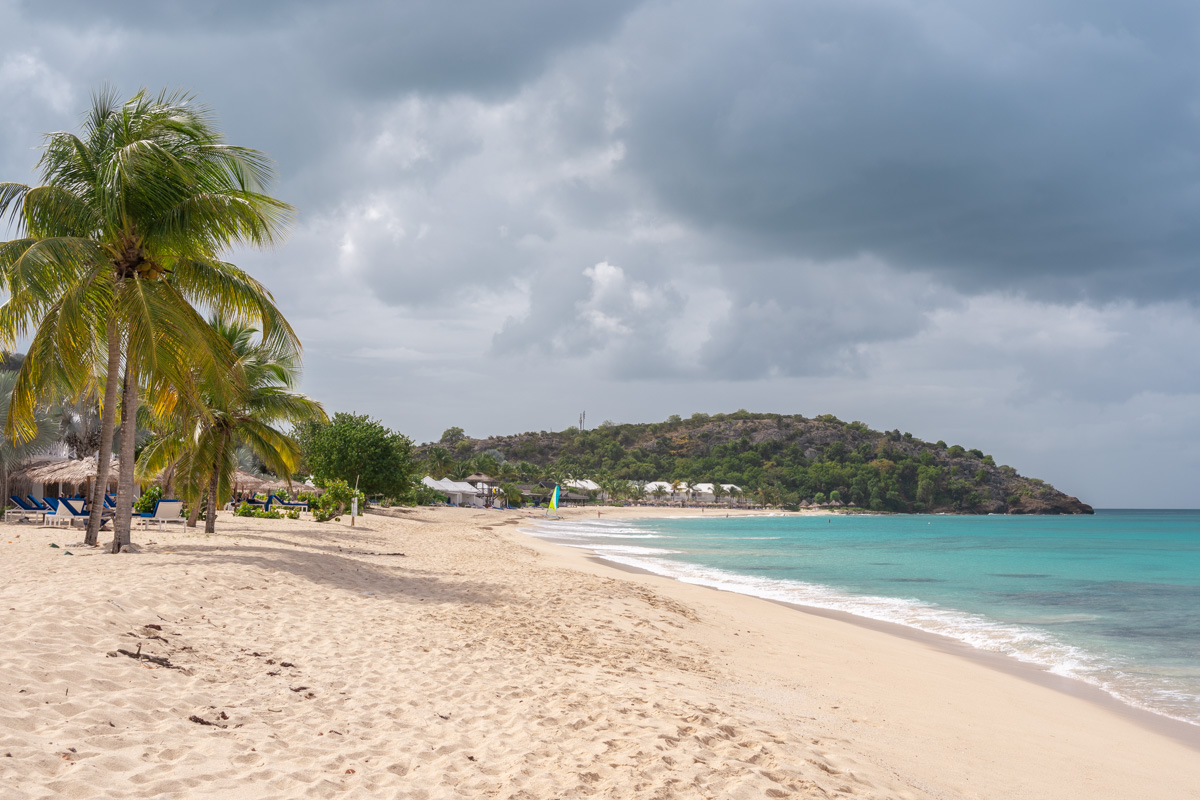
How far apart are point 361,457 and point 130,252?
24239 mm

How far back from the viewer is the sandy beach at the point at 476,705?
3.62m

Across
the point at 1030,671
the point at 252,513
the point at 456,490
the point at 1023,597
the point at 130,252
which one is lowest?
the point at 1023,597

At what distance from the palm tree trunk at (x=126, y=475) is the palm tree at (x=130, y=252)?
0.02 metres

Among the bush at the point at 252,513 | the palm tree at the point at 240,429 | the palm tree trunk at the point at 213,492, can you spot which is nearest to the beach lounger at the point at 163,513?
the palm tree at the point at 240,429

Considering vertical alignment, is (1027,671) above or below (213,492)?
below

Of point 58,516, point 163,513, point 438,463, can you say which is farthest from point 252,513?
point 438,463

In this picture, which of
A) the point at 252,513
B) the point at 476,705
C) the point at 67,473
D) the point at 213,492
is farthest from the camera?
the point at 252,513

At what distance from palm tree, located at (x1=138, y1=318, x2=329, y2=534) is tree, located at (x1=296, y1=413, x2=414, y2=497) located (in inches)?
633

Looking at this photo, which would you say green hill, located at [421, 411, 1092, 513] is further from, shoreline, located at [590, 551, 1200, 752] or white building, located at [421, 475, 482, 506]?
shoreline, located at [590, 551, 1200, 752]

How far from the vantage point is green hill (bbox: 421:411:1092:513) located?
130375mm

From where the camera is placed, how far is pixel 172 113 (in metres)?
11.2

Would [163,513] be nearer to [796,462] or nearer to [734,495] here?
[734,495]

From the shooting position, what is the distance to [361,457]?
3444cm

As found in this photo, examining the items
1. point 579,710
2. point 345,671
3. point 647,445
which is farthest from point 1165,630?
point 647,445
